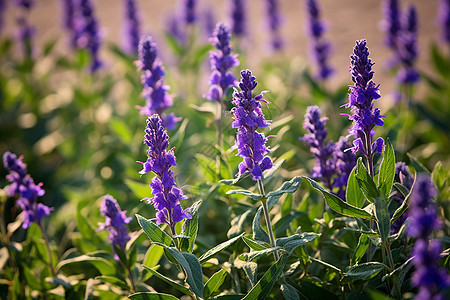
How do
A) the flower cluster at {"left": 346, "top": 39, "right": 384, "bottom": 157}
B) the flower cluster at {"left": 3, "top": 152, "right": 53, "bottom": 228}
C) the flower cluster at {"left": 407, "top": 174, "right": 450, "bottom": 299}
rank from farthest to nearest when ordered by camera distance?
the flower cluster at {"left": 3, "top": 152, "right": 53, "bottom": 228} < the flower cluster at {"left": 346, "top": 39, "right": 384, "bottom": 157} < the flower cluster at {"left": 407, "top": 174, "right": 450, "bottom": 299}

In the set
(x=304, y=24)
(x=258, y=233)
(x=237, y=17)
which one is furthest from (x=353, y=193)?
(x=304, y=24)

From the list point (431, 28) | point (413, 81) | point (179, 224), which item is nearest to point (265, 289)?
point (179, 224)

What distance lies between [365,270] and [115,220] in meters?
1.33

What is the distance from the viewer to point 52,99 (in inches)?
246

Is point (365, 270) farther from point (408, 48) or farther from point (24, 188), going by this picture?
point (408, 48)

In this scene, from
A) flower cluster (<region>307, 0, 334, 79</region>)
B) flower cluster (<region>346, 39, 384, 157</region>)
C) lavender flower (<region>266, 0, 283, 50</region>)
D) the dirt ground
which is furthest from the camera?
the dirt ground

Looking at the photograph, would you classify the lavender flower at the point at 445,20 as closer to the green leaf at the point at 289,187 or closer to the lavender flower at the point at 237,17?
the lavender flower at the point at 237,17

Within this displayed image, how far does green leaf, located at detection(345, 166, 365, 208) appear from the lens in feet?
7.86

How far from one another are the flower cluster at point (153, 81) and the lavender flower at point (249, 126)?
36.8 inches

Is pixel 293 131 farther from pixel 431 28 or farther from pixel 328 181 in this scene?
pixel 431 28

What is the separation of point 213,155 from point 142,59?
3.02ft

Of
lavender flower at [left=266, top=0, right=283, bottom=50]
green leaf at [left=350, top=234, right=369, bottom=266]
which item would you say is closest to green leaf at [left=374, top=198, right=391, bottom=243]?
green leaf at [left=350, top=234, right=369, bottom=266]

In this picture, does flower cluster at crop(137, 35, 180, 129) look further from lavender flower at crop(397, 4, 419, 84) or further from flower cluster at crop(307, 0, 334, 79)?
lavender flower at crop(397, 4, 419, 84)

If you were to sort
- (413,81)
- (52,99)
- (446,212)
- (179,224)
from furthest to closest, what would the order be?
(52,99) → (413,81) → (446,212) → (179,224)
